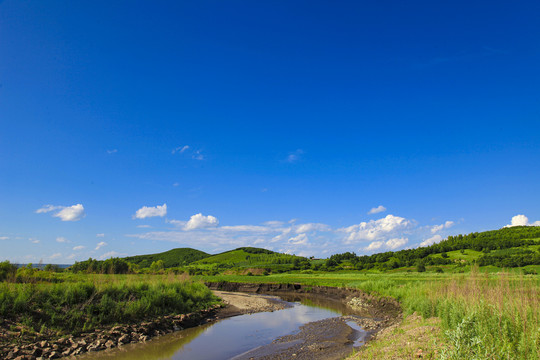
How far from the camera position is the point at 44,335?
1722 cm

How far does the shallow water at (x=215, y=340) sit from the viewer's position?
17547 mm

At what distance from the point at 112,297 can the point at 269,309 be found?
1985cm

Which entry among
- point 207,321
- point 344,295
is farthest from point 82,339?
point 344,295

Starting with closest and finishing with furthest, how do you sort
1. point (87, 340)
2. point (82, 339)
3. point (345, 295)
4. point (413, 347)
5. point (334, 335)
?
point (413, 347)
point (82, 339)
point (87, 340)
point (334, 335)
point (345, 295)

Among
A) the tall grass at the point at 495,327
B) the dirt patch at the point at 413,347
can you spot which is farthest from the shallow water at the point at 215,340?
the tall grass at the point at 495,327

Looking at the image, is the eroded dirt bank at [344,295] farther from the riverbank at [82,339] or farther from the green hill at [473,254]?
the green hill at [473,254]

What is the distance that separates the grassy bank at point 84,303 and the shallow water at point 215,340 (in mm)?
3169

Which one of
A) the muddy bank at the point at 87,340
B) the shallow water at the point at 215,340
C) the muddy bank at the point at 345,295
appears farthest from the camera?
the muddy bank at the point at 345,295

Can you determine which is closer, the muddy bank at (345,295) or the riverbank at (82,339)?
the riverbank at (82,339)

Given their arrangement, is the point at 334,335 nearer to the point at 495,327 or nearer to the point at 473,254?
the point at 495,327

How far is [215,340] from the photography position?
21.5m

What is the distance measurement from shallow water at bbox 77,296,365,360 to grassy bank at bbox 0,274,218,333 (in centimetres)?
317

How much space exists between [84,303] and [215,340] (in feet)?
30.3

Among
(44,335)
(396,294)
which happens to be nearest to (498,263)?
(396,294)
